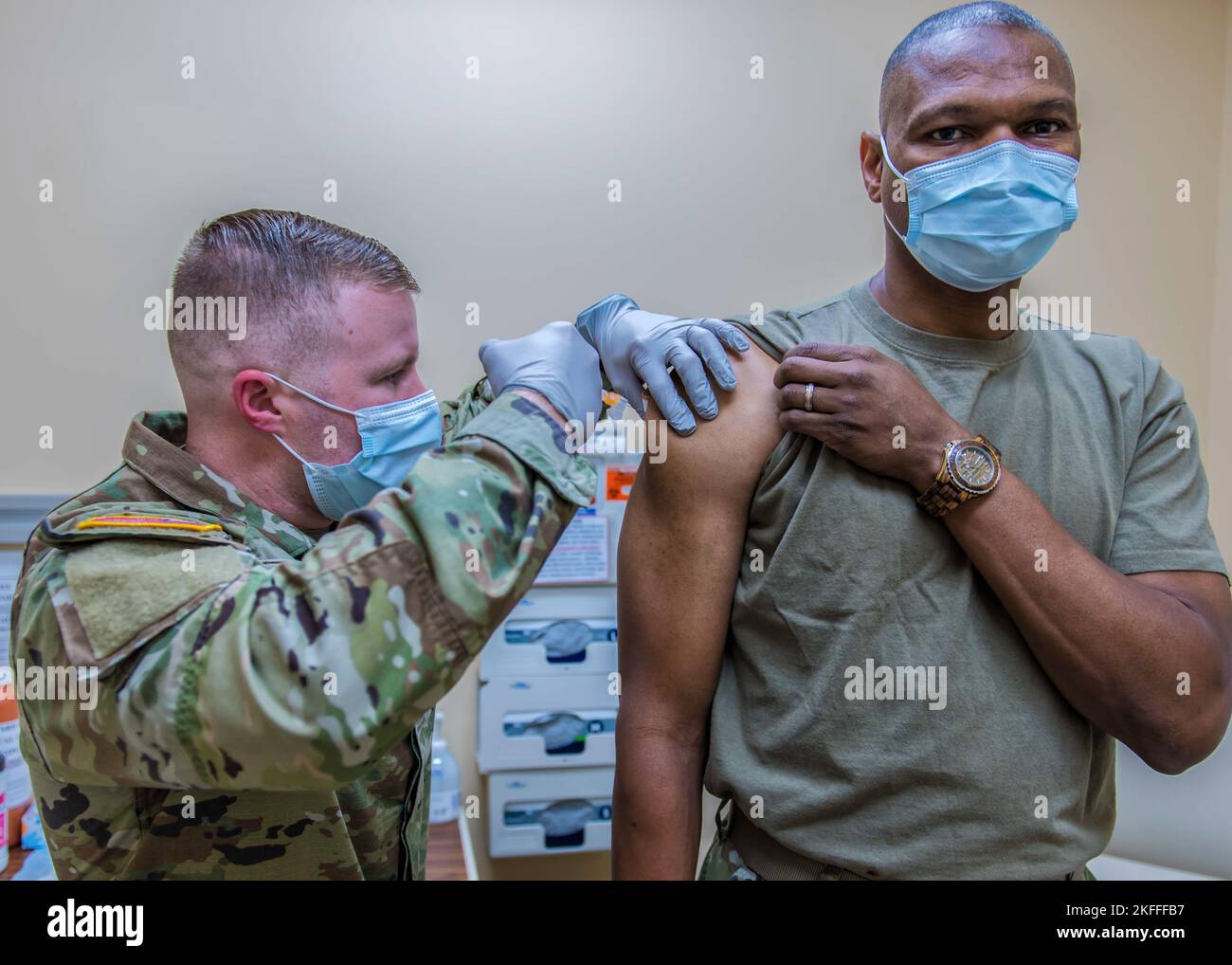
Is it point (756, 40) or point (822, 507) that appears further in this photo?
point (756, 40)

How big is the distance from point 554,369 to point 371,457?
0.27 m

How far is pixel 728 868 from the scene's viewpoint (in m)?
1.04

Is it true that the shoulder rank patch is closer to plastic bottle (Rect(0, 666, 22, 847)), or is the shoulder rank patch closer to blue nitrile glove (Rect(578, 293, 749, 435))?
blue nitrile glove (Rect(578, 293, 749, 435))

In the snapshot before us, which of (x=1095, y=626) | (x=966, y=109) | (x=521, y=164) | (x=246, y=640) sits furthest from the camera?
(x=521, y=164)

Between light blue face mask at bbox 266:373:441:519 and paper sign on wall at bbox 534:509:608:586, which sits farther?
paper sign on wall at bbox 534:509:608:586

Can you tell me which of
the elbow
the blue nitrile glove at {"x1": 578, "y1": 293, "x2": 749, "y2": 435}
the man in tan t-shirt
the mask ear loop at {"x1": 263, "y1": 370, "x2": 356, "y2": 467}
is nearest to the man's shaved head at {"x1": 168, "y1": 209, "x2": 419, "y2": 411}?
the mask ear loop at {"x1": 263, "y1": 370, "x2": 356, "y2": 467}

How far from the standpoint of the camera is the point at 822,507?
993 millimetres

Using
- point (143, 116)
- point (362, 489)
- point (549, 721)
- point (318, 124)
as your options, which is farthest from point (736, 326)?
point (143, 116)

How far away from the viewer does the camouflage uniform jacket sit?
0.74 meters

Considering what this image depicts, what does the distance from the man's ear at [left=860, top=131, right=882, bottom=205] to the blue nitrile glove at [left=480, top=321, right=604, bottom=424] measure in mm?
451

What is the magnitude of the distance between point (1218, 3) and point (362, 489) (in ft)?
10.2

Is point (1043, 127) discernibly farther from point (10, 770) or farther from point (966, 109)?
point (10, 770)

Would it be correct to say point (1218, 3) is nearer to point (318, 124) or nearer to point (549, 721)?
point (318, 124)

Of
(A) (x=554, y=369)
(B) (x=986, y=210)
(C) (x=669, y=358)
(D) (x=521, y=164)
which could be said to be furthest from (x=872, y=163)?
(D) (x=521, y=164)
